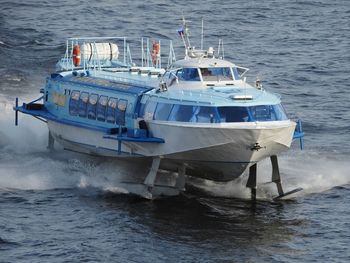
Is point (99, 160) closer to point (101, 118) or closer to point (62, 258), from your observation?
point (101, 118)

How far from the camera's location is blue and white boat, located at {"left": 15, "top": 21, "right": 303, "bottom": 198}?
45250 mm

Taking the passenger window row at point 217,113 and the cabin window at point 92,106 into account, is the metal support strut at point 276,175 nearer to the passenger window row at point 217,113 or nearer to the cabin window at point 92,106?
the passenger window row at point 217,113

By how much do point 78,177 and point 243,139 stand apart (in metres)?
9.84

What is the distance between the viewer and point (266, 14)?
9394 centimetres

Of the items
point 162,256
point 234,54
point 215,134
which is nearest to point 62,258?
point 162,256

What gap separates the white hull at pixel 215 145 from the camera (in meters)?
44.9

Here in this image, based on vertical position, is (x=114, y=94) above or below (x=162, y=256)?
above

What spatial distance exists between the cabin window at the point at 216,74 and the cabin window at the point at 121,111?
3672 mm

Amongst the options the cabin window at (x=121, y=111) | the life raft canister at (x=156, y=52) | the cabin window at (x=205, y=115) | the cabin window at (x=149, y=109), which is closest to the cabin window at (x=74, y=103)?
the cabin window at (x=121, y=111)

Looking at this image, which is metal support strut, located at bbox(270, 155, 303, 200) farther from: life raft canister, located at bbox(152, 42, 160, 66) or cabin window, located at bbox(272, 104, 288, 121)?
life raft canister, located at bbox(152, 42, 160, 66)

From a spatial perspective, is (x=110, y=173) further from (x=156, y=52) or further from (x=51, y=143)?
(x=156, y=52)

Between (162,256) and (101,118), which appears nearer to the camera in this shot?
(162,256)

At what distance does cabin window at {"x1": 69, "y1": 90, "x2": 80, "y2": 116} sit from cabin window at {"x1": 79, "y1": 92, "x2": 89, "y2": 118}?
1.02ft

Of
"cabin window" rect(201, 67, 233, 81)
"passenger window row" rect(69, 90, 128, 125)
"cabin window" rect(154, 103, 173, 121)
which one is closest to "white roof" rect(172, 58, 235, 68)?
"cabin window" rect(201, 67, 233, 81)
